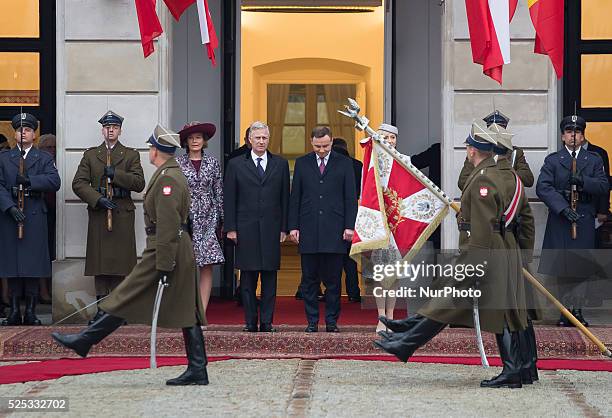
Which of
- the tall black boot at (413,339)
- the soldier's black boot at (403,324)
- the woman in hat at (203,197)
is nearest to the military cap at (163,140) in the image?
the tall black boot at (413,339)

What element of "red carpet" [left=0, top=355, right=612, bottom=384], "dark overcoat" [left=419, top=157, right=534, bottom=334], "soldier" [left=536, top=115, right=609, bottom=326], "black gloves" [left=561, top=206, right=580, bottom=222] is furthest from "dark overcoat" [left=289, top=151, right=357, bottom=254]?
"dark overcoat" [left=419, top=157, right=534, bottom=334]

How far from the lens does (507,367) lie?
1008cm

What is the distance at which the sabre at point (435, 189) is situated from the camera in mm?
10666

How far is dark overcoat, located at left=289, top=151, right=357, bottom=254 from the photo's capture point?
42.2 ft

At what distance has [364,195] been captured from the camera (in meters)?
12.5

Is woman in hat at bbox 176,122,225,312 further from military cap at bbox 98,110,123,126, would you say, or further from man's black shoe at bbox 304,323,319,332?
man's black shoe at bbox 304,323,319,332

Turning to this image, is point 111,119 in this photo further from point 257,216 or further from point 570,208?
point 570,208

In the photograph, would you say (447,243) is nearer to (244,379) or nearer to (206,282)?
(206,282)

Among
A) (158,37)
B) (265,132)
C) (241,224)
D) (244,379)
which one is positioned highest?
(158,37)

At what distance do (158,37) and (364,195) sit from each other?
8.85 ft

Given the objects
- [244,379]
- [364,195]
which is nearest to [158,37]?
[364,195]

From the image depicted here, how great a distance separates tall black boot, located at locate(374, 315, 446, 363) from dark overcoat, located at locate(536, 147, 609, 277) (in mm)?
3644

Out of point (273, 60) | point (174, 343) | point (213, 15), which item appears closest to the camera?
point (174, 343)

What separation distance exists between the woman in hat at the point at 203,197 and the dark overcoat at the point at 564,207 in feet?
9.77
